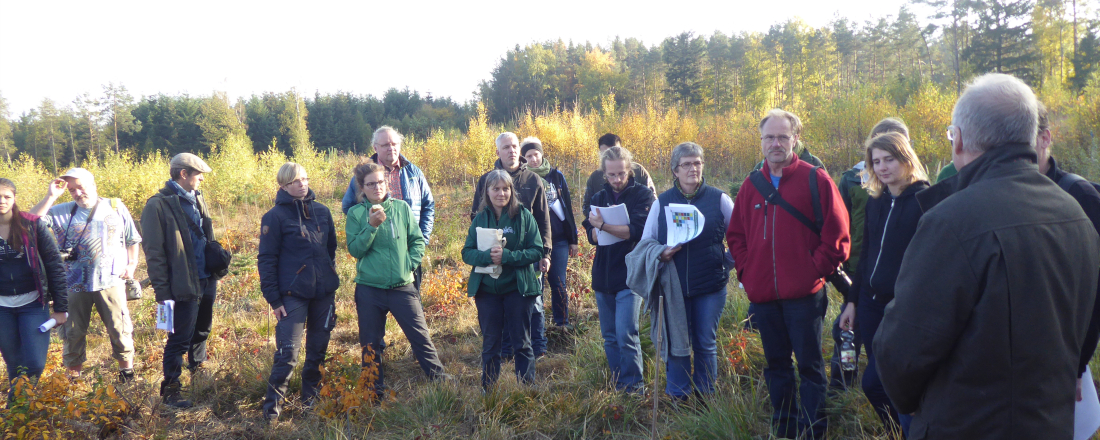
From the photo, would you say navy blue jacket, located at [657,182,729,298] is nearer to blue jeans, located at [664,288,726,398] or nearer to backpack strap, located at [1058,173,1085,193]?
blue jeans, located at [664,288,726,398]

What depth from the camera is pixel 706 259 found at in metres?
3.62

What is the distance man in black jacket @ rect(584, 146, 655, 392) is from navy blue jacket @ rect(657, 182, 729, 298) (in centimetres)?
41

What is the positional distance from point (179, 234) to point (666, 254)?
3913mm

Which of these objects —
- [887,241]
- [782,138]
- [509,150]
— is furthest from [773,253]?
[509,150]

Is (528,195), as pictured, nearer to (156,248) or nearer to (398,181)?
(398,181)

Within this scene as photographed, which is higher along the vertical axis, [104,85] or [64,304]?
[104,85]

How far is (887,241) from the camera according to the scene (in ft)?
9.22

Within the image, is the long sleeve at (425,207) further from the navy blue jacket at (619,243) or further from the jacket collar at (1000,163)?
the jacket collar at (1000,163)

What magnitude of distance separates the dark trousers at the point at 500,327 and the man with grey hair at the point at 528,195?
0.50m

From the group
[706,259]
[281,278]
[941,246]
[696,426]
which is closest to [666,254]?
[706,259]

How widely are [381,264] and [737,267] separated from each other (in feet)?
8.68

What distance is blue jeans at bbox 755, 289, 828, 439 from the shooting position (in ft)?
10.1

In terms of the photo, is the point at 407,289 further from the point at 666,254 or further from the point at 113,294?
the point at 113,294

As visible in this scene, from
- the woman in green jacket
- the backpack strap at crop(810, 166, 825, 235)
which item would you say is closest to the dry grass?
the woman in green jacket
